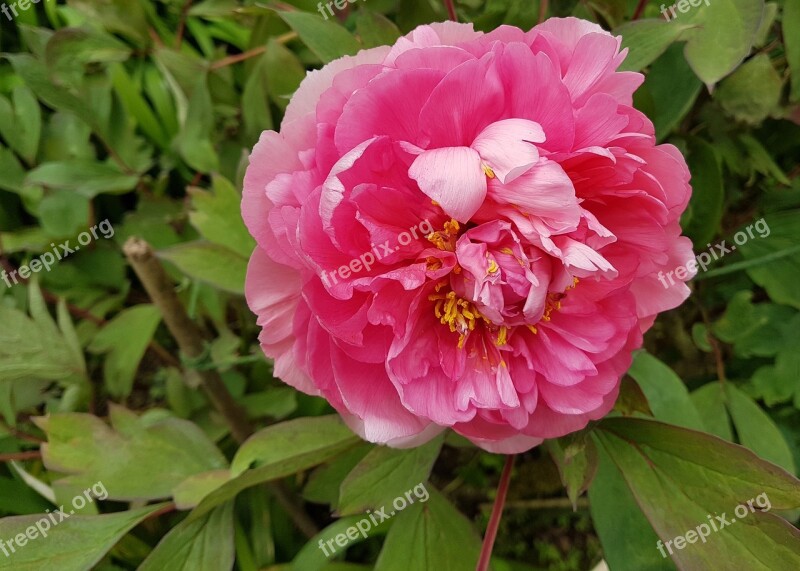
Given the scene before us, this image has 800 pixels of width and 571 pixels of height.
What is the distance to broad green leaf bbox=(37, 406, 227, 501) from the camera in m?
0.60

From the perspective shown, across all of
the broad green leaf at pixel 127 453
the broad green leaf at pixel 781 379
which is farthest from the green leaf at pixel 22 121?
the broad green leaf at pixel 781 379

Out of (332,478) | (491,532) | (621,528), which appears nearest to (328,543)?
(332,478)

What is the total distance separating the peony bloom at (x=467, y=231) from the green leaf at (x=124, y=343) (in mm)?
400

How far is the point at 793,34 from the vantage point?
612 millimetres

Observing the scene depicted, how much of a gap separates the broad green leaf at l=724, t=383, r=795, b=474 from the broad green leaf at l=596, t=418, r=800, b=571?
172 mm

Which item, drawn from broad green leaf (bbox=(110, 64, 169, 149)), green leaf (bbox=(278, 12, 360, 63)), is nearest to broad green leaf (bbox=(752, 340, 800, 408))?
green leaf (bbox=(278, 12, 360, 63))

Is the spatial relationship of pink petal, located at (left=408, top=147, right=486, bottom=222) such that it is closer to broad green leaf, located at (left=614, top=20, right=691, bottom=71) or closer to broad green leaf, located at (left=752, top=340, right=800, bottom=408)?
broad green leaf, located at (left=614, top=20, right=691, bottom=71)

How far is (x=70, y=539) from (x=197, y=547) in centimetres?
12

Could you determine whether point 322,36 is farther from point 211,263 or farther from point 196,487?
point 196,487

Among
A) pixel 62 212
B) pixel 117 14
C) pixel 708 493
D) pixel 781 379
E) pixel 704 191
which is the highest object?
pixel 117 14

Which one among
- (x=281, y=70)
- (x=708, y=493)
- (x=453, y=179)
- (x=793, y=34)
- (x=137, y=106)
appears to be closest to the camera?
(x=453, y=179)

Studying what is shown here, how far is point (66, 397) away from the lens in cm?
72

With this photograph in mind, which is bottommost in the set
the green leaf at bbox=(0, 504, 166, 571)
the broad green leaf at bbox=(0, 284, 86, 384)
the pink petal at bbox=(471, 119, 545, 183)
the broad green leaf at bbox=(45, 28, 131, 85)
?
the green leaf at bbox=(0, 504, 166, 571)

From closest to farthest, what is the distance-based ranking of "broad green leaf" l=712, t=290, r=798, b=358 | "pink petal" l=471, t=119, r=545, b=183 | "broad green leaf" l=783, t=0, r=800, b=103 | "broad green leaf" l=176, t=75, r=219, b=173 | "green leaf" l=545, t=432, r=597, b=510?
"pink petal" l=471, t=119, r=545, b=183 < "green leaf" l=545, t=432, r=597, b=510 < "broad green leaf" l=783, t=0, r=800, b=103 < "broad green leaf" l=712, t=290, r=798, b=358 < "broad green leaf" l=176, t=75, r=219, b=173
